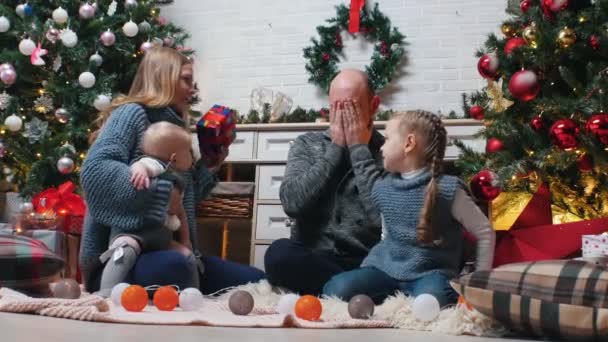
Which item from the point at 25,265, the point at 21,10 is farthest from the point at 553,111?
the point at 21,10

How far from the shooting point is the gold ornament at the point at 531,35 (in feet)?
7.93

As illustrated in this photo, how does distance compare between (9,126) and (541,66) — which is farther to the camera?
(9,126)

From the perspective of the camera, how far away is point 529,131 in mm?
2418

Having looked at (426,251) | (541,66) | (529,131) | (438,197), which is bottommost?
(426,251)

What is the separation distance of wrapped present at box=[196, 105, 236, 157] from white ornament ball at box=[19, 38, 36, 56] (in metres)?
1.24

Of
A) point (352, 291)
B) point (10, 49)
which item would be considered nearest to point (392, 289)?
point (352, 291)

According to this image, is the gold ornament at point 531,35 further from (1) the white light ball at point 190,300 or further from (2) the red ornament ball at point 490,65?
(1) the white light ball at point 190,300

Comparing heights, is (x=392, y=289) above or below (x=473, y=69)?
below

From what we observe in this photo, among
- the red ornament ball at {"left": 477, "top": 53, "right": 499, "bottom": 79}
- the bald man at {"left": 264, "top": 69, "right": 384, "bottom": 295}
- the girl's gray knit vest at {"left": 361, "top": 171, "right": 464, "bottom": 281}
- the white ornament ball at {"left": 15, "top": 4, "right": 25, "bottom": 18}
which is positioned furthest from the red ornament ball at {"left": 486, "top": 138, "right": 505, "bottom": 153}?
the white ornament ball at {"left": 15, "top": 4, "right": 25, "bottom": 18}

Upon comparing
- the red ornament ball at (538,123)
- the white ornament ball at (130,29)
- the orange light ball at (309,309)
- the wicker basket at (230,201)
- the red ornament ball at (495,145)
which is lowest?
the orange light ball at (309,309)

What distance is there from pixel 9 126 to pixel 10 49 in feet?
1.28

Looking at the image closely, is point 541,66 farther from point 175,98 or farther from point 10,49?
point 10,49

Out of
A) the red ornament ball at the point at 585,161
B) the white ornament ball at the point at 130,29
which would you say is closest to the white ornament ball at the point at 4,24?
the white ornament ball at the point at 130,29

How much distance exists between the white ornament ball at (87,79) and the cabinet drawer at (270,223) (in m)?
0.84
